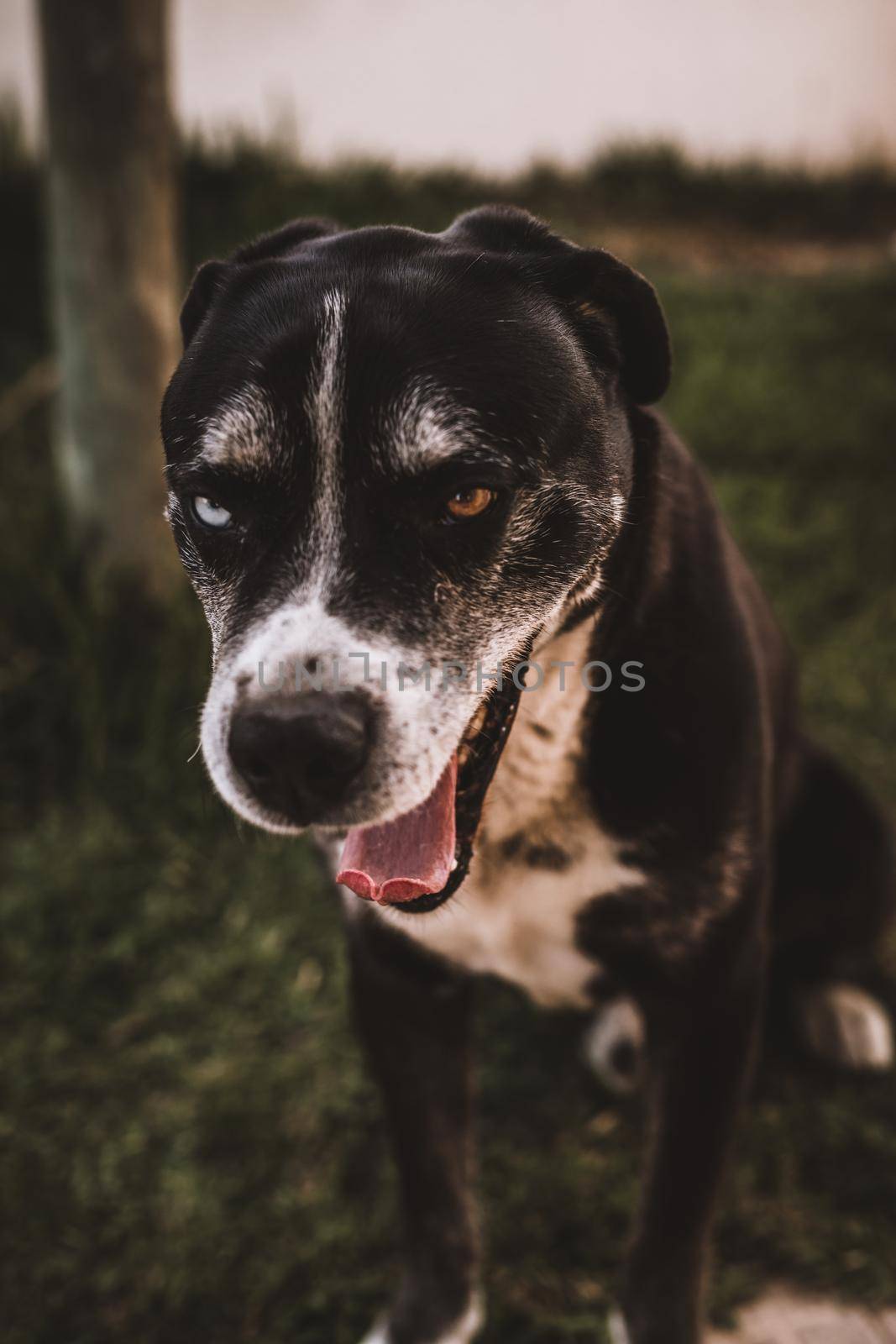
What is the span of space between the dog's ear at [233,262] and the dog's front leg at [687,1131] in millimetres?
1320

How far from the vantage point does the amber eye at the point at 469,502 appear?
4.42 feet

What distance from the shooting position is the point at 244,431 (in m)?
1.31

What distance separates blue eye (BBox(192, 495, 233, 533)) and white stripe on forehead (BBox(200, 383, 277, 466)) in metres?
0.09

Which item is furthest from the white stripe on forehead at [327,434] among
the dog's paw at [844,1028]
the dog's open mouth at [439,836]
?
the dog's paw at [844,1028]

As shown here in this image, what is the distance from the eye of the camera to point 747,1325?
1.94 m

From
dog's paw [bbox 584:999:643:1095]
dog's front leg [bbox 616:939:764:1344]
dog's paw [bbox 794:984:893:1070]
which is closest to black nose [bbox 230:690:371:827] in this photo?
dog's front leg [bbox 616:939:764:1344]

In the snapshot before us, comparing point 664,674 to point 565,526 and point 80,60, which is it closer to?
point 565,526

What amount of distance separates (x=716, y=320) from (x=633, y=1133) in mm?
4702

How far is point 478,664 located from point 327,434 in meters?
0.36

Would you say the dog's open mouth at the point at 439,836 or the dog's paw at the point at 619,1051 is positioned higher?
the dog's open mouth at the point at 439,836

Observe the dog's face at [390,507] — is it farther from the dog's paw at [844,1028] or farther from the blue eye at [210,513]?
the dog's paw at [844,1028]

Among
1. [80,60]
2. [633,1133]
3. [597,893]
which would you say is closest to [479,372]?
[597,893]

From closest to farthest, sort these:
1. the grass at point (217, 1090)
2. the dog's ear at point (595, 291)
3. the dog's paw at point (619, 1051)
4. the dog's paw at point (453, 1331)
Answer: the dog's ear at point (595, 291), the dog's paw at point (453, 1331), the grass at point (217, 1090), the dog's paw at point (619, 1051)

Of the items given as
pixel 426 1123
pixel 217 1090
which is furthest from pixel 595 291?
pixel 217 1090
